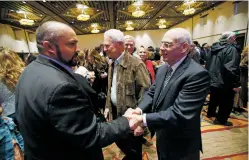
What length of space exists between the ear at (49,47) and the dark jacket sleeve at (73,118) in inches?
11.1

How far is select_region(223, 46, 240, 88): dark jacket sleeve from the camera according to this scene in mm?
3170

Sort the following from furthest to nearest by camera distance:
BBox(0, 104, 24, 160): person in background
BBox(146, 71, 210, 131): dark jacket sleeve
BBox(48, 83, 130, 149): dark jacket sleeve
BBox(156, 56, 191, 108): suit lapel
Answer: BBox(0, 104, 24, 160): person in background < BBox(156, 56, 191, 108): suit lapel < BBox(146, 71, 210, 131): dark jacket sleeve < BBox(48, 83, 130, 149): dark jacket sleeve

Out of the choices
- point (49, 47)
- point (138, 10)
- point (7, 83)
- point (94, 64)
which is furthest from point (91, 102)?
point (138, 10)

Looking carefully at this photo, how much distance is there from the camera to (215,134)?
3.24 metres

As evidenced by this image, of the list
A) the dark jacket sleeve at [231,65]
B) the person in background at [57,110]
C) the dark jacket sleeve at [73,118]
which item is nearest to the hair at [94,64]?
the dark jacket sleeve at [231,65]

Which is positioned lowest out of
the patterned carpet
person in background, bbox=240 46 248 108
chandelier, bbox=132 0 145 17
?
the patterned carpet

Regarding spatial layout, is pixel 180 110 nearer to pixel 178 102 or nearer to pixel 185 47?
pixel 178 102

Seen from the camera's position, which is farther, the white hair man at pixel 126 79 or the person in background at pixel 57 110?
the white hair man at pixel 126 79

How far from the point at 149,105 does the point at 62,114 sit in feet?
3.25

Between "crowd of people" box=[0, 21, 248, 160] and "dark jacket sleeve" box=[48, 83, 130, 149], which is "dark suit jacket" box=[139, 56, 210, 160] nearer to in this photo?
"crowd of people" box=[0, 21, 248, 160]

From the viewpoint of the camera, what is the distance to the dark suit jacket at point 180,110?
4.09ft

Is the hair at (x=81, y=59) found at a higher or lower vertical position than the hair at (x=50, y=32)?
lower

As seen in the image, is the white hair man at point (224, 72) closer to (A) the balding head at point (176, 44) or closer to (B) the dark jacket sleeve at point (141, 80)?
(B) the dark jacket sleeve at point (141, 80)

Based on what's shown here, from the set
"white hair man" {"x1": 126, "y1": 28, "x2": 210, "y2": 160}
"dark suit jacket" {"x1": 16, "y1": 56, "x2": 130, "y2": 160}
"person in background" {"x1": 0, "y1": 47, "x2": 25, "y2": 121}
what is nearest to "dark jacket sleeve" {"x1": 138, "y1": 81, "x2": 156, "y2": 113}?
"white hair man" {"x1": 126, "y1": 28, "x2": 210, "y2": 160}
